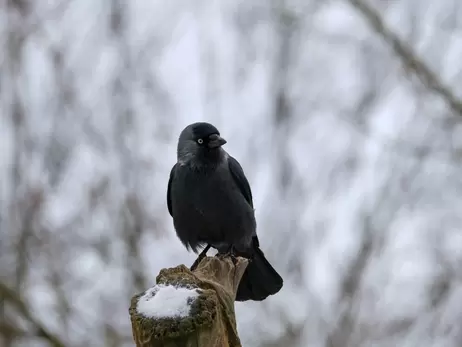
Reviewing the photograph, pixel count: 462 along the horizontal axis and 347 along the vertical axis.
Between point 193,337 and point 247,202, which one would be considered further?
point 247,202

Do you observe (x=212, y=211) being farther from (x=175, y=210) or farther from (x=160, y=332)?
(x=160, y=332)

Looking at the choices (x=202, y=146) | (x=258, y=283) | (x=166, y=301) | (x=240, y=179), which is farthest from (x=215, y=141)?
(x=166, y=301)

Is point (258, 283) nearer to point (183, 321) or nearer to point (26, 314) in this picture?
point (183, 321)

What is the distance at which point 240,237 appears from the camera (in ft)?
16.9

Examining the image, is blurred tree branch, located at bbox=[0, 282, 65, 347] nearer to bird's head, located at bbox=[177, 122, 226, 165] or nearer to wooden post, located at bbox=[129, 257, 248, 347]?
bird's head, located at bbox=[177, 122, 226, 165]

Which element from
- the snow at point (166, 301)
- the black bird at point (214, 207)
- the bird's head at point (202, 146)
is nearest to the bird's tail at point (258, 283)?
the black bird at point (214, 207)

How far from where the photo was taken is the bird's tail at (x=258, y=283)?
484 cm

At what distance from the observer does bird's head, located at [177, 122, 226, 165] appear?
5.29 metres

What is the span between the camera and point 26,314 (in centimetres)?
728

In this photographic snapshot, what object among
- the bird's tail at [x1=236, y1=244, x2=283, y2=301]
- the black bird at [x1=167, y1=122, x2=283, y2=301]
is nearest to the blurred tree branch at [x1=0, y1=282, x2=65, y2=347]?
the black bird at [x1=167, y1=122, x2=283, y2=301]

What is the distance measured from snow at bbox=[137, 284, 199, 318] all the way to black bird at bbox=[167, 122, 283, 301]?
2761 millimetres

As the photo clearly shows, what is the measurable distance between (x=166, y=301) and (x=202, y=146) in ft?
10.9

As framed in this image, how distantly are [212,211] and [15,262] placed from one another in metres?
4.90

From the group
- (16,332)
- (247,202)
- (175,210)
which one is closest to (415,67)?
(247,202)
